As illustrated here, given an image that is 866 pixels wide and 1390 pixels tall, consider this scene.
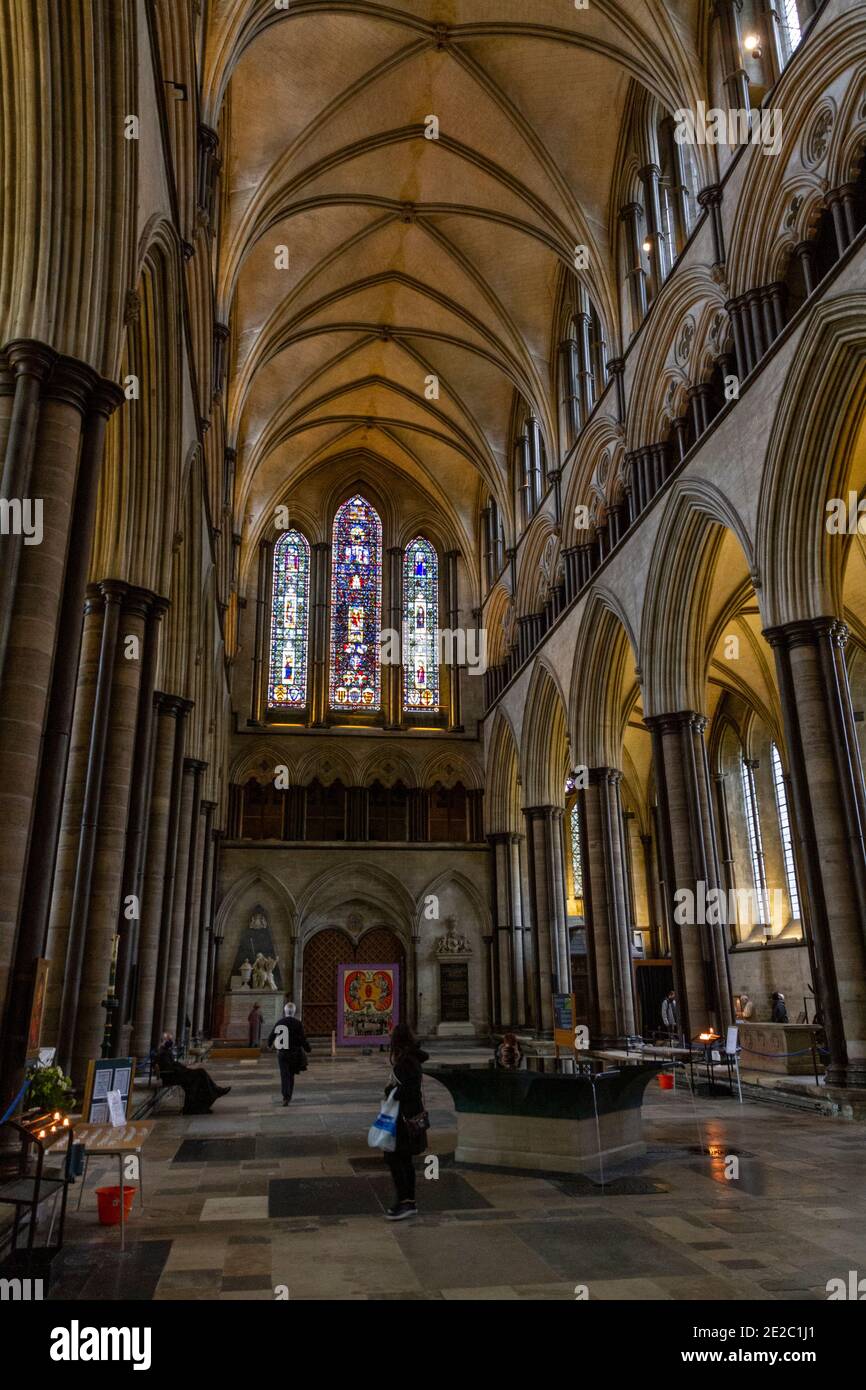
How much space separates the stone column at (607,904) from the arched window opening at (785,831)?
235 inches

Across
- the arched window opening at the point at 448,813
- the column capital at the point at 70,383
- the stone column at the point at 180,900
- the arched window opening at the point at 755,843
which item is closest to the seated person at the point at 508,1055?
the column capital at the point at 70,383

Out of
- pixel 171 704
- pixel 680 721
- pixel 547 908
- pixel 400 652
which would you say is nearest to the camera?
pixel 171 704

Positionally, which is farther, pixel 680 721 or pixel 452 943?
pixel 452 943

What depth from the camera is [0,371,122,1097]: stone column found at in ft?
20.3

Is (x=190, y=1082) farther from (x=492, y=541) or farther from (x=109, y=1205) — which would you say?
(x=492, y=541)

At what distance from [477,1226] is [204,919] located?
694 inches

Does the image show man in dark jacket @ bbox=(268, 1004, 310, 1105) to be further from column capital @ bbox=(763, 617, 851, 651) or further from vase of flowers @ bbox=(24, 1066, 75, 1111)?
column capital @ bbox=(763, 617, 851, 651)

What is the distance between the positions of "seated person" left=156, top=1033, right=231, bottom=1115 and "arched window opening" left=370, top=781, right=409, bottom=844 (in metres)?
16.0

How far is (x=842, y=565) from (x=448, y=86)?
41.2 ft

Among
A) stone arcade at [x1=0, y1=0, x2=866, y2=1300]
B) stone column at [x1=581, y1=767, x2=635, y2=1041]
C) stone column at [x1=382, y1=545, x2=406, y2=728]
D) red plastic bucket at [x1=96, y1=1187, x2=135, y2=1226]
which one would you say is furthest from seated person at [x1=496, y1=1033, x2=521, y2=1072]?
stone column at [x1=382, y1=545, x2=406, y2=728]

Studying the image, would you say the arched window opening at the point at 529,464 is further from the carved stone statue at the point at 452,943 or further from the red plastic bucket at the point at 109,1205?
the red plastic bucket at the point at 109,1205

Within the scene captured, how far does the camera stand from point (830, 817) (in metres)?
11.4

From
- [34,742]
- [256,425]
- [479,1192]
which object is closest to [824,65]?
[34,742]

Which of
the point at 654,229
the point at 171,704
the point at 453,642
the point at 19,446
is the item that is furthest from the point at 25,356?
the point at 453,642
